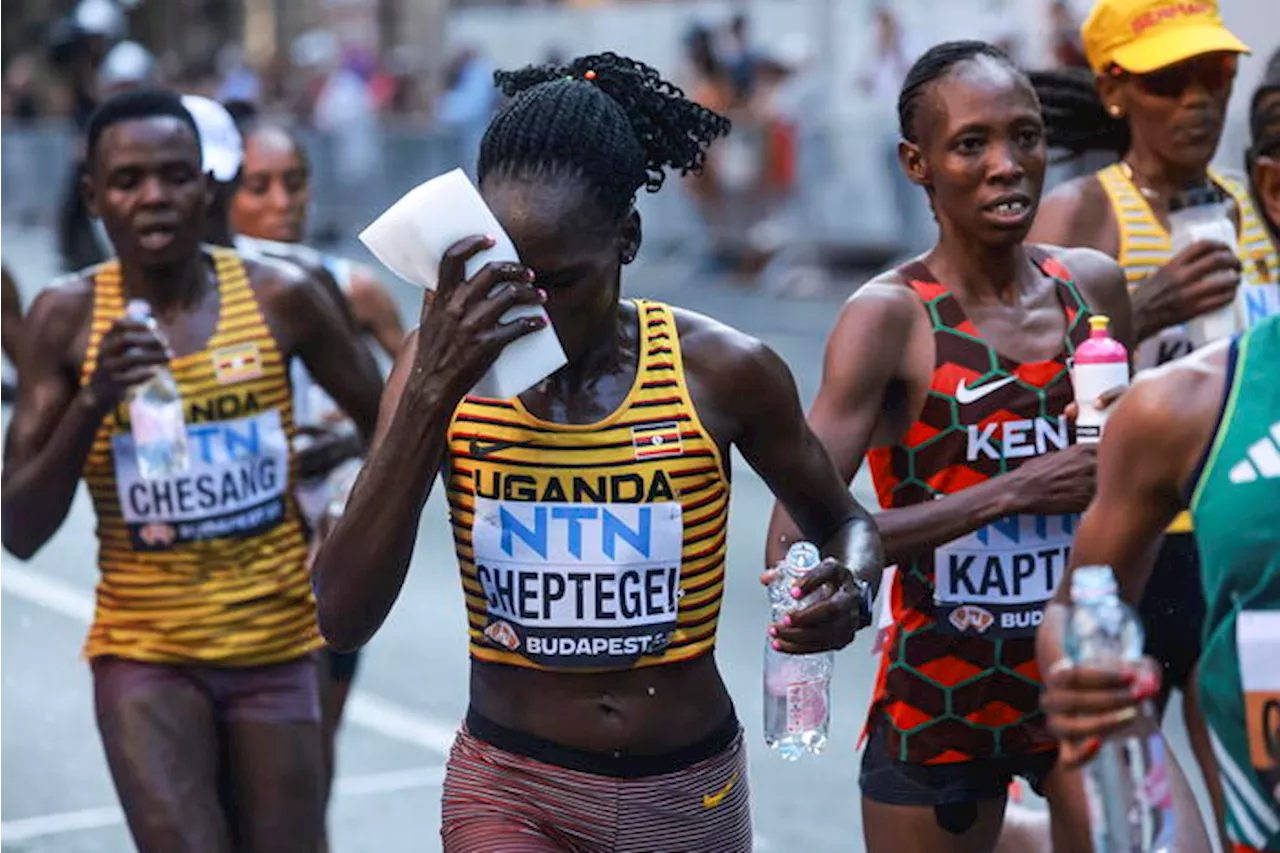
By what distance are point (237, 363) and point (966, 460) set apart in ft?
6.28

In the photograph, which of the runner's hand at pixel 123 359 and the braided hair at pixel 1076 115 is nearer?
the runner's hand at pixel 123 359

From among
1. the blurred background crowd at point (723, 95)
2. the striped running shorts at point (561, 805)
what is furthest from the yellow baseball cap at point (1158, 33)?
the blurred background crowd at point (723, 95)

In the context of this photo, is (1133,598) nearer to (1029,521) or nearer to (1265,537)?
(1265,537)

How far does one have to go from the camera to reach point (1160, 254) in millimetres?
6348

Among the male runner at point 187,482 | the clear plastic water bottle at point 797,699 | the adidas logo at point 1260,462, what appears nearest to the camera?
the adidas logo at point 1260,462

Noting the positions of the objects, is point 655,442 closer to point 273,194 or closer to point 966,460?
point 966,460

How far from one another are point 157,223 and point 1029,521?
2.25 meters

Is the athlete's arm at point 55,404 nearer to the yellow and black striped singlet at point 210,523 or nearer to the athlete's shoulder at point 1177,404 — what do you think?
the yellow and black striped singlet at point 210,523

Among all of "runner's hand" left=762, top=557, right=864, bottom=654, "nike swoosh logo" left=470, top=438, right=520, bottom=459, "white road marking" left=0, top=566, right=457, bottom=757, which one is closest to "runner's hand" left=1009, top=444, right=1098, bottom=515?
"runner's hand" left=762, top=557, right=864, bottom=654

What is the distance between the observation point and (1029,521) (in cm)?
542

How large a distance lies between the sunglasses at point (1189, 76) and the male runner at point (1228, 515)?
3134 mm

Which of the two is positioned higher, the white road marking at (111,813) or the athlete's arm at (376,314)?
the athlete's arm at (376,314)

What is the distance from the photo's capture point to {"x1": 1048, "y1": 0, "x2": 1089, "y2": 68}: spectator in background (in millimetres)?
15758

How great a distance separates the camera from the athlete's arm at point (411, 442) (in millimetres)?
4172
